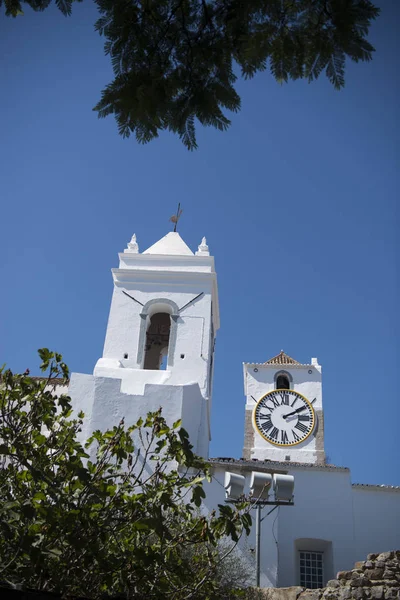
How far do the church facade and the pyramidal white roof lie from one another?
0.13 feet

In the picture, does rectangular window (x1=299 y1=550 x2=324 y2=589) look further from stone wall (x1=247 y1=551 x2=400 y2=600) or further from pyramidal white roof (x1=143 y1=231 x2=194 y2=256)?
pyramidal white roof (x1=143 y1=231 x2=194 y2=256)

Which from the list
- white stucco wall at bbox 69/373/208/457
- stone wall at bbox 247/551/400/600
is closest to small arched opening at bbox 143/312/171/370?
white stucco wall at bbox 69/373/208/457

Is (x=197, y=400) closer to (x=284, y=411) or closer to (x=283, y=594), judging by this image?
(x=283, y=594)

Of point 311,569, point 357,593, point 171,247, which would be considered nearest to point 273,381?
point 171,247

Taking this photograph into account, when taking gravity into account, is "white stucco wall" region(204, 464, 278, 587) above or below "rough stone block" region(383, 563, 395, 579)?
above

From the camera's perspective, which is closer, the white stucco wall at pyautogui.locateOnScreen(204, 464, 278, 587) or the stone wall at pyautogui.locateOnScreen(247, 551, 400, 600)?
the stone wall at pyautogui.locateOnScreen(247, 551, 400, 600)

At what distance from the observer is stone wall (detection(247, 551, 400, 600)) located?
33.8 ft

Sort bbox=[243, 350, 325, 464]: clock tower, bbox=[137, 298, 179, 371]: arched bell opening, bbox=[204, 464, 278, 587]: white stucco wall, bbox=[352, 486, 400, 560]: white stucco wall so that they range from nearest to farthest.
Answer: bbox=[204, 464, 278, 587]: white stucco wall < bbox=[352, 486, 400, 560]: white stucco wall < bbox=[137, 298, 179, 371]: arched bell opening < bbox=[243, 350, 325, 464]: clock tower

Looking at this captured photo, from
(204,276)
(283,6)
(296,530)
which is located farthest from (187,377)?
(283,6)

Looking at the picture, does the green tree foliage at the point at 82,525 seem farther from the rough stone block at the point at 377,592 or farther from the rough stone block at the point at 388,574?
the rough stone block at the point at 388,574

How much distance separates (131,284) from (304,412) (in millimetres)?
12495

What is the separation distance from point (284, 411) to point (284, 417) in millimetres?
372

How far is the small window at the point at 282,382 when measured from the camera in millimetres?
31031

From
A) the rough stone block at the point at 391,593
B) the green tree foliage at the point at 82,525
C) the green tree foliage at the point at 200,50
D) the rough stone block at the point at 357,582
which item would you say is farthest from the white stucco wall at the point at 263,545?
the green tree foliage at the point at 200,50
